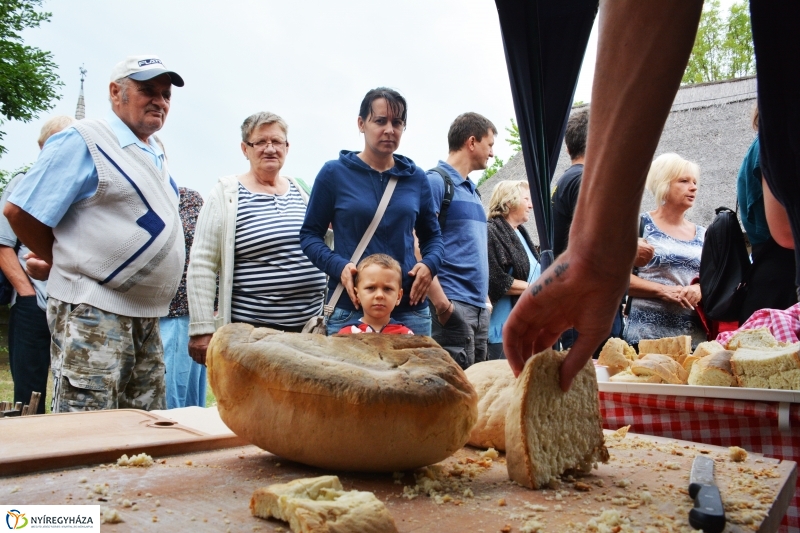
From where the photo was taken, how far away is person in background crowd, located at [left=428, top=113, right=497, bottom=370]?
159 inches

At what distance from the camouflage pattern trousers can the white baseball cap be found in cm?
121

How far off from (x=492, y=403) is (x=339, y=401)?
64 centimetres

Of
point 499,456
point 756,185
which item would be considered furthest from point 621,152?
point 756,185

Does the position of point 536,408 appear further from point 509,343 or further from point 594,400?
point 594,400

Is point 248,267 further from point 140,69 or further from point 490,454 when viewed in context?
point 490,454

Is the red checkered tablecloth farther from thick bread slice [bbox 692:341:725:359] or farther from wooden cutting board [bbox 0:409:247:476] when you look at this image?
wooden cutting board [bbox 0:409:247:476]

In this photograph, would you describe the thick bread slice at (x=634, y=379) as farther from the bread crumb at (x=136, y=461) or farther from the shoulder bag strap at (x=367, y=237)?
the bread crumb at (x=136, y=461)

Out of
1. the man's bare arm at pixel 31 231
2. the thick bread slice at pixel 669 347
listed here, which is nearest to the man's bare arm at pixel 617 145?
the thick bread slice at pixel 669 347

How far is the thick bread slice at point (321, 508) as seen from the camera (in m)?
0.97

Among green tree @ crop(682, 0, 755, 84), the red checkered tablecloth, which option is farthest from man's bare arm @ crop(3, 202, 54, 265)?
green tree @ crop(682, 0, 755, 84)

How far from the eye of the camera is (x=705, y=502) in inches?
46.3

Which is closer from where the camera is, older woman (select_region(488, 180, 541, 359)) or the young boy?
the young boy

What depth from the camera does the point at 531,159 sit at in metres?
4.09

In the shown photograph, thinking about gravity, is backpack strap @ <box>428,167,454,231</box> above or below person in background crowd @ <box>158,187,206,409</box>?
above
